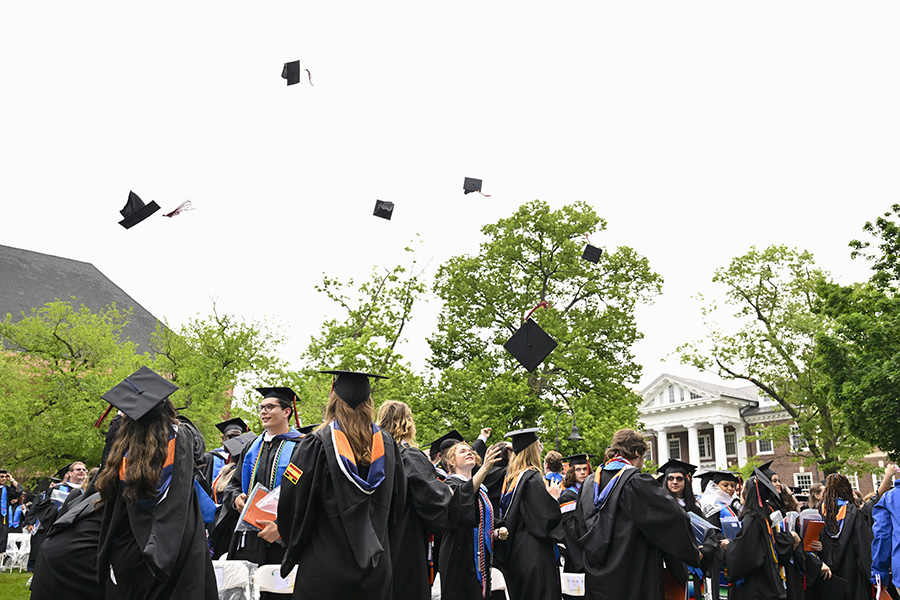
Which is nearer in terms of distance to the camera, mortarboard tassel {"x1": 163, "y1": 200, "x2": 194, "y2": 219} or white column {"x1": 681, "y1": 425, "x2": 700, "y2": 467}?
mortarboard tassel {"x1": 163, "y1": 200, "x2": 194, "y2": 219}

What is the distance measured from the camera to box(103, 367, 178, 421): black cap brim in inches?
154

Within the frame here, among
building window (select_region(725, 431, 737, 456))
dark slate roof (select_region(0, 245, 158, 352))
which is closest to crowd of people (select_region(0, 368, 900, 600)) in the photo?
dark slate roof (select_region(0, 245, 158, 352))

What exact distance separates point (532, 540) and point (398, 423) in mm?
1773

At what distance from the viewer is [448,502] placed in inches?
184

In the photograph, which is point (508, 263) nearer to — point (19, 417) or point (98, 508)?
point (19, 417)

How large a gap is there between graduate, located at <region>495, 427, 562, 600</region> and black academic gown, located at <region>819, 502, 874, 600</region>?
3906mm

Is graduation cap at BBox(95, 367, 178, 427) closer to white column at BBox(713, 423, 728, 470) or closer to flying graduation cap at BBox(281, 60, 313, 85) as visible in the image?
flying graduation cap at BBox(281, 60, 313, 85)

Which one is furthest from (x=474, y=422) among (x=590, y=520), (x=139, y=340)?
(x=139, y=340)

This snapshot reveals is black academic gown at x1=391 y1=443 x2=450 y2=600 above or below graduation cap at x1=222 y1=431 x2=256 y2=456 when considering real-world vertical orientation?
below

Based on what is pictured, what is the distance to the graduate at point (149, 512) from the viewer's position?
378 cm

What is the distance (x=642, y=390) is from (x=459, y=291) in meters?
34.1

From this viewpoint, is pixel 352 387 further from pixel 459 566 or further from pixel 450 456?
pixel 450 456

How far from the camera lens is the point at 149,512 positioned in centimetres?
382

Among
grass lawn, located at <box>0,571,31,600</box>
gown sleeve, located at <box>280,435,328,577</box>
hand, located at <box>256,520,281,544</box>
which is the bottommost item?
grass lawn, located at <box>0,571,31,600</box>
